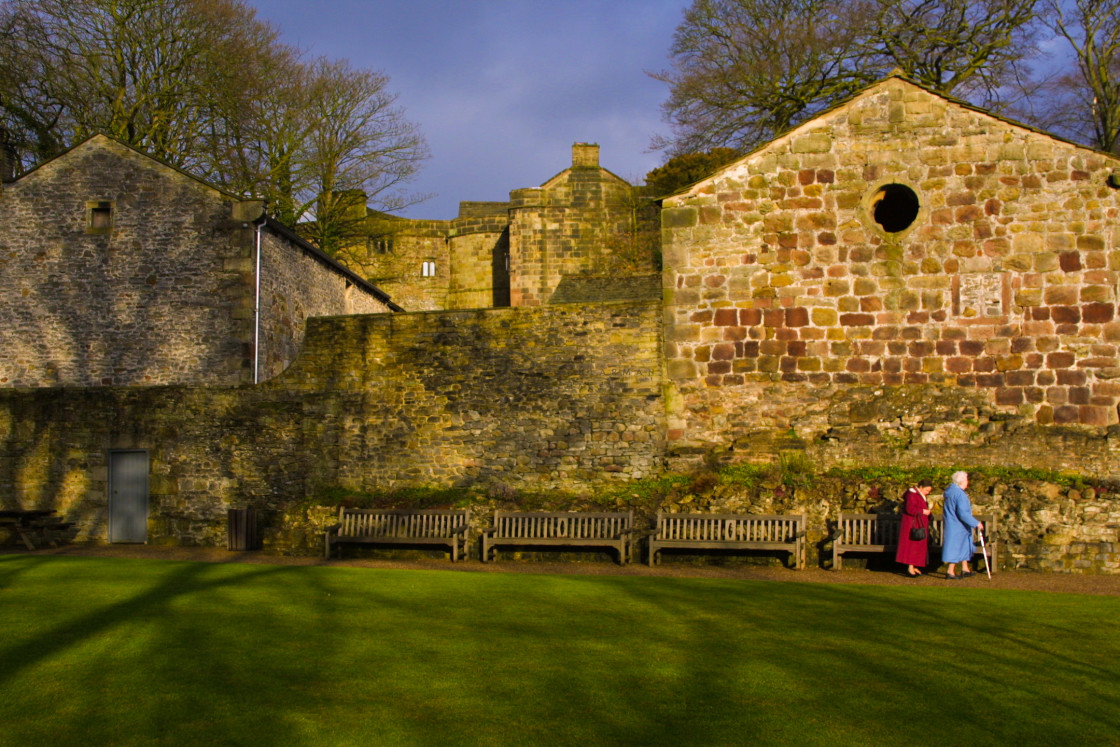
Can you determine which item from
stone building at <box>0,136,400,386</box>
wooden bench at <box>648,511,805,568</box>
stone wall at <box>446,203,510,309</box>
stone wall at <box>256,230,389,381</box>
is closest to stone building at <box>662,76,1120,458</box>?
wooden bench at <box>648,511,805,568</box>

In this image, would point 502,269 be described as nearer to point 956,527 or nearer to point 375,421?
point 375,421

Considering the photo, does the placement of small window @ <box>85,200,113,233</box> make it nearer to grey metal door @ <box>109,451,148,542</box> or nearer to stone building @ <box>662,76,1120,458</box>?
A: grey metal door @ <box>109,451,148,542</box>

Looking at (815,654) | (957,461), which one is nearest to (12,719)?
(815,654)

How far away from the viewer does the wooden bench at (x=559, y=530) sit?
14.1 metres

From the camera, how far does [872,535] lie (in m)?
13.4

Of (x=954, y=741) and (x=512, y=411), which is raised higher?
(x=512, y=411)

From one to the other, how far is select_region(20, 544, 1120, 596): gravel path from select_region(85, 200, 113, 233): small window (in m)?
7.25

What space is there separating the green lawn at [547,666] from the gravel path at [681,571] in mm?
1135

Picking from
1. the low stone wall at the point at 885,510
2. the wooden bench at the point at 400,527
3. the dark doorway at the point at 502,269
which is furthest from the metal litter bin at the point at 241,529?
the dark doorway at the point at 502,269

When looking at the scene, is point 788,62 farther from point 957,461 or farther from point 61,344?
point 61,344

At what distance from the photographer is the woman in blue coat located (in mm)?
12141

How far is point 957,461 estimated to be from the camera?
562 inches

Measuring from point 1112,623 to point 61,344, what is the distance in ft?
63.1

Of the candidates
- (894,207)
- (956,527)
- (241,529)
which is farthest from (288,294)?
(956,527)
